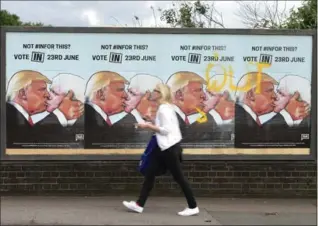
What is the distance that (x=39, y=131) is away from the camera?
780 centimetres

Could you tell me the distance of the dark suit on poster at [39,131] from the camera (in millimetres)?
7746

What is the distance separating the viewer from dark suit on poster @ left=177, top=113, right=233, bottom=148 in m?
7.96

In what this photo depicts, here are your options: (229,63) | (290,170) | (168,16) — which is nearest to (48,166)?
(229,63)

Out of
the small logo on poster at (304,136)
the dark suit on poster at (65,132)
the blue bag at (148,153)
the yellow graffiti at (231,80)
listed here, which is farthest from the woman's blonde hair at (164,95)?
the small logo on poster at (304,136)

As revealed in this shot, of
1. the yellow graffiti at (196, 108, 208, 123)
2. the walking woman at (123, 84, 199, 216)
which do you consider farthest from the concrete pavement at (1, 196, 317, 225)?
the yellow graffiti at (196, 108, 208, 123)

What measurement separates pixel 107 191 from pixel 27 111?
1.71 meters

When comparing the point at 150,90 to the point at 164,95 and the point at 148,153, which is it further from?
the point at 148,153

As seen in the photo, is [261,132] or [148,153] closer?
[148,153]

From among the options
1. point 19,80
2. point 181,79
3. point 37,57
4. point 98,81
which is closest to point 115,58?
point 98,81

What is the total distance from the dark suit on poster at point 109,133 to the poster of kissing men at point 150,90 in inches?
0.6

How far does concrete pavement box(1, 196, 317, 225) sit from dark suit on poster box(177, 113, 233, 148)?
0.90 meters

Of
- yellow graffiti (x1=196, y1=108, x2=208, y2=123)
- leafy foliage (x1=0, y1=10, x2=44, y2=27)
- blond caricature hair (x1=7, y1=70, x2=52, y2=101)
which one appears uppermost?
leafy foliage (x1=0, y1=10, x2=44, y2=27)

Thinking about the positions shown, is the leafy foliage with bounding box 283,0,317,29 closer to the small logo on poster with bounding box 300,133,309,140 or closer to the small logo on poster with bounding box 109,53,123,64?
the small logo on poster with bounding box 300,133,309,140

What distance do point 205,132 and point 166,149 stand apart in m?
1.54
